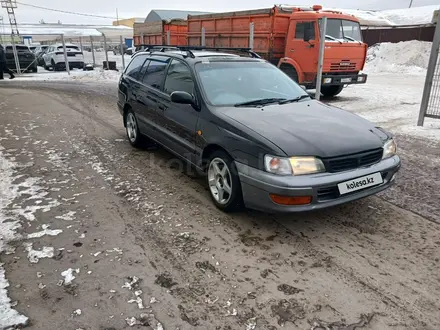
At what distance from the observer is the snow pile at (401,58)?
77.4 feet

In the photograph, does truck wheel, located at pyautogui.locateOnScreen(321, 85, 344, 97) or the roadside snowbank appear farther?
the roadside snowbank

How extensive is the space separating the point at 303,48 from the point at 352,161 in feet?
27.6

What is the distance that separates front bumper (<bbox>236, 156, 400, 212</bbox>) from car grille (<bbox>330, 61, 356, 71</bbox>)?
26.1ft

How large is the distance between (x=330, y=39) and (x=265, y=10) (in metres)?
2.47

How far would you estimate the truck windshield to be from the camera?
1083 centimetres

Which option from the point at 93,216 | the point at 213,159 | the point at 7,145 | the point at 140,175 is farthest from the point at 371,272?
the point at 7,145

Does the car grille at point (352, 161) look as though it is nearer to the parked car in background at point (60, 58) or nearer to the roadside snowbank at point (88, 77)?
the roadside snowbank at point (88, 77)

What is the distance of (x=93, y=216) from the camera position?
3781 millimetres

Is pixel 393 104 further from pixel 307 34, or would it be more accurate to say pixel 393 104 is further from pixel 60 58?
pixel 60 58

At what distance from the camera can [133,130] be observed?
612 cm

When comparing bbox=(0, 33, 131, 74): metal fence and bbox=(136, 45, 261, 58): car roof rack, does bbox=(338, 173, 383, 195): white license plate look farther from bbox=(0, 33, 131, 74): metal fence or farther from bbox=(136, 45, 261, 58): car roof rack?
bbox=(0, 33, 131, 74): metal fence

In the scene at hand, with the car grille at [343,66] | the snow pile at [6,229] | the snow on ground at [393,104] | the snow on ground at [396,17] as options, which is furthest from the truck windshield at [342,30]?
the snow on ground at [396,17]

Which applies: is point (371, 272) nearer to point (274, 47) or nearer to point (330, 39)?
point (330, 39)

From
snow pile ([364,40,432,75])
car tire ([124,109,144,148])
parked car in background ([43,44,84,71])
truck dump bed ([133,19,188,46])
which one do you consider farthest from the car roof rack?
snow pile ([364,40,432,75])
